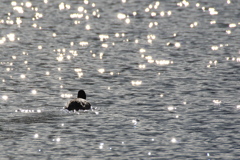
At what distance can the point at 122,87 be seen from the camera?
4306 cm

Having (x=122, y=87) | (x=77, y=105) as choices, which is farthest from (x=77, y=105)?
(x=122, y=87)

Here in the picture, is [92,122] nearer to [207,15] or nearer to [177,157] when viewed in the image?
[177,157]

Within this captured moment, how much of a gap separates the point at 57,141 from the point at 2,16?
60462mm

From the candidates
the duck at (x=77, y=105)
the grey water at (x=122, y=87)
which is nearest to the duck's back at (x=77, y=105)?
the duck at (x=77, y=105)

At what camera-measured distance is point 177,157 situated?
28.0 m

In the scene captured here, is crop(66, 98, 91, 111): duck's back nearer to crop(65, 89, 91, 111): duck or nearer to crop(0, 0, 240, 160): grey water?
crop(65, 89, 91, 111): duck

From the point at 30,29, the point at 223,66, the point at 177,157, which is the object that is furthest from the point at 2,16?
the point at 177,157

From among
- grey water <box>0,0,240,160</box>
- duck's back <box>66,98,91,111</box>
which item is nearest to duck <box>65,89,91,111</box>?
duck's back <box>66,98,91,111</box>

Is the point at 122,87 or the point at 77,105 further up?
the point at 122,87

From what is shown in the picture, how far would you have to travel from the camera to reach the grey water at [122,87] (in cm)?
2986

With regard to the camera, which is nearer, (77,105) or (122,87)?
(77,105)

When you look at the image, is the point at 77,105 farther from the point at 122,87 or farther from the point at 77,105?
the point at 122,87

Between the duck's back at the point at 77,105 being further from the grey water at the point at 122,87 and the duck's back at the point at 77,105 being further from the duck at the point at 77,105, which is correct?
the grey water at the point at 122,87

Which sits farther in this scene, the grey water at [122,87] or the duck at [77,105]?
the duck at [77,105]
